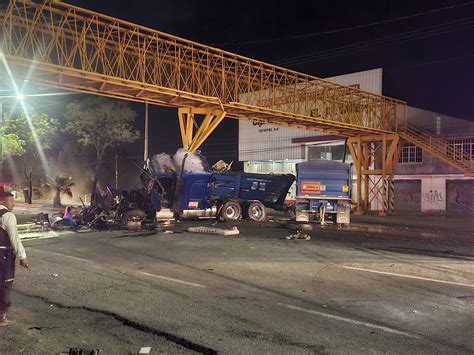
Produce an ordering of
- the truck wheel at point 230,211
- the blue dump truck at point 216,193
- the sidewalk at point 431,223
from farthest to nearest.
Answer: the truck wheel at point 230,211 → the sidewalk at point 431,223 → the blue dump truck at point 216,193

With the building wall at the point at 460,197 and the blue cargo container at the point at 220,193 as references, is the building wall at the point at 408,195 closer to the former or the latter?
the building wall at the point at 460,197

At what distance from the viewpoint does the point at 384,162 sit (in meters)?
30.2

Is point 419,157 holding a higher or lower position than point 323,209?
higher

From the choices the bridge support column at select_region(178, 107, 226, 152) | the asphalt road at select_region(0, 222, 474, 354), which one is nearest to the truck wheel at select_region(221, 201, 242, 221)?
the bridge support column at select_region(178, 107, 226, 152)

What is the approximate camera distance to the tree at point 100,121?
141ft

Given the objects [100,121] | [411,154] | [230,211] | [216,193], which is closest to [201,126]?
[216,193]

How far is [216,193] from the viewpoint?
22.7 metres

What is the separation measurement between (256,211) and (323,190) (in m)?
4.04

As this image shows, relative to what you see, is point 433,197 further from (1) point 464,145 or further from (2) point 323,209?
(2) point 323,209

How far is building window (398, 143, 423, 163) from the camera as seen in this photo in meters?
33.8

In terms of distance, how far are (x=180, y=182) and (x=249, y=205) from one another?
428 cm

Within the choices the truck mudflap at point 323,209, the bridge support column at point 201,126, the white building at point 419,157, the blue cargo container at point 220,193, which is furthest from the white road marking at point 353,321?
the white building at point 419,157

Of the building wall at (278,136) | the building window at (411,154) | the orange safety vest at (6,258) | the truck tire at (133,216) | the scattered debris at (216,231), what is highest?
the building wall at (278,136)

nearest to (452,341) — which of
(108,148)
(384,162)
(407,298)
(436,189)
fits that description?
(407,298)
